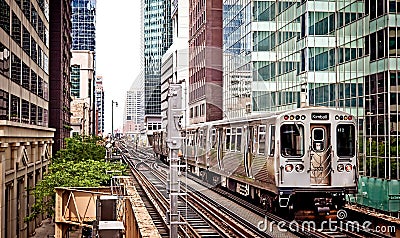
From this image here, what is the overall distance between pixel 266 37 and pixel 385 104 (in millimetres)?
19233

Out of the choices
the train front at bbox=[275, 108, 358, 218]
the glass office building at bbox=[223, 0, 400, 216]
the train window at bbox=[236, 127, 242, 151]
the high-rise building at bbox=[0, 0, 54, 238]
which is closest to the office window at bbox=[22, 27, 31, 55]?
the high-rise building at bbox=[0, 0, 54, 238]

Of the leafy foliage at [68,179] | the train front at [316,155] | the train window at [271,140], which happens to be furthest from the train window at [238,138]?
the leafy foliage at [68,179]

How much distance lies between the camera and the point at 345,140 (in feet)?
51.2

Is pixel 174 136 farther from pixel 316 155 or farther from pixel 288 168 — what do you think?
pixel 316 155

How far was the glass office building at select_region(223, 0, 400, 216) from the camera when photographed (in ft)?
80.7

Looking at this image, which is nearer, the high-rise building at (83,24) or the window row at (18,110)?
the window row at (18,110)

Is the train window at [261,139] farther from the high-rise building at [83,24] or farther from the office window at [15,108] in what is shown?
the high-rise building at [83,24]

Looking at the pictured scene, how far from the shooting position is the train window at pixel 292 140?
15.2 meters

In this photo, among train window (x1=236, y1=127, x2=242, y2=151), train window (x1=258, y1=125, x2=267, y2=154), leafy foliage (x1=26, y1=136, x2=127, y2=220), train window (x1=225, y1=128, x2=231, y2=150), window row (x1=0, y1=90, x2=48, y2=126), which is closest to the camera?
train window (x1=258, y1=125, x2=267, y2=154)

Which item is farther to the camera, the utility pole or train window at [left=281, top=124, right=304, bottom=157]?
train window at [left=281, top=124, right=304, bottom=157]

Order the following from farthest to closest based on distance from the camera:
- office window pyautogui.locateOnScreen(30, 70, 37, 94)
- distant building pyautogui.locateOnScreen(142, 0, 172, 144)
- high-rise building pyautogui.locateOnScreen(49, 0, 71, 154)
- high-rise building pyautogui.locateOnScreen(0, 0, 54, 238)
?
distant building pyautogui.locateOnScreen(142, 0, 172, 144)
high-rise building pyautogui.locateOnScreen(49, 0, 71, 154)
office window pyautogui.locateOnScreen(30, 70, 37, 94)
high-rise building pyautogui.locateOnScreen(0, 0, 54, 238)

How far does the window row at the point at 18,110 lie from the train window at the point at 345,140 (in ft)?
40.1

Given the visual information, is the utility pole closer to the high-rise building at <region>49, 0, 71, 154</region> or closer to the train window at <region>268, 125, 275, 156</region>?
the train window at <region>268, 125, 275, 156</region>

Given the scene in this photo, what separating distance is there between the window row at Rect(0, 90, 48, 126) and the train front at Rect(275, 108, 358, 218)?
11163 mm
